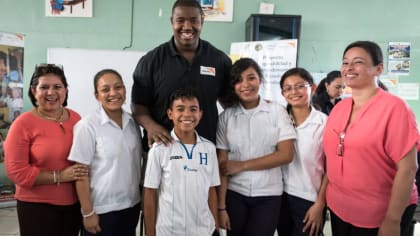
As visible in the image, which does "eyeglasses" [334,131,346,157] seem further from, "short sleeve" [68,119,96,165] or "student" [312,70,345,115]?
"student" [312,70,345,115]

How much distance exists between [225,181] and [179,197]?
306mm

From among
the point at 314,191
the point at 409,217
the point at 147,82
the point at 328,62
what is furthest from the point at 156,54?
the point at 328,62

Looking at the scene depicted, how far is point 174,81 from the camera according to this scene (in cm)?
179

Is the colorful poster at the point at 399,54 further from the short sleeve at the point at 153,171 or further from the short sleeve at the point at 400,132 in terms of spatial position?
the short sleeve at the point at 153,171

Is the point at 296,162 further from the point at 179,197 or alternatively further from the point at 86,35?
the point at 86,35

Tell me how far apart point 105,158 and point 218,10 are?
10.9ft

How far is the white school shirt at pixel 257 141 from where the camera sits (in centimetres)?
171

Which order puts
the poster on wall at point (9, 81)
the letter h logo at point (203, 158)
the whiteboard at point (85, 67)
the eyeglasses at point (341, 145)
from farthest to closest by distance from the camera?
the whiteboard at point (85, 67)
the poster on wall at point (9, 81)
the letter h logo at point (203, 158)
the eyeglasses at point (341, 145)

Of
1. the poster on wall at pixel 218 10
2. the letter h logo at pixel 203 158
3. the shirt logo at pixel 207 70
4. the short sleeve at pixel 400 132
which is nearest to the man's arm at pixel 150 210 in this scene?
the letter h logo at pixel 203 158

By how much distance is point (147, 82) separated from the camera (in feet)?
6.00

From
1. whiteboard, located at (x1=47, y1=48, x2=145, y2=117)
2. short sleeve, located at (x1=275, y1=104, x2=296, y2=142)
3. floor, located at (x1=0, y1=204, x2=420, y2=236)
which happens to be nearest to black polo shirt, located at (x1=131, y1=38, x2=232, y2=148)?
short sleeve, located at (x1=275, y1=104, x2=296, y2=142)

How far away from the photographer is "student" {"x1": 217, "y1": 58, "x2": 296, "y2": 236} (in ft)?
5.58

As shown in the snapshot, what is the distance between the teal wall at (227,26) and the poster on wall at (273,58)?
575 millimetres

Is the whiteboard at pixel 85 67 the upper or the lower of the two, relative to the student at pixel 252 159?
upper
